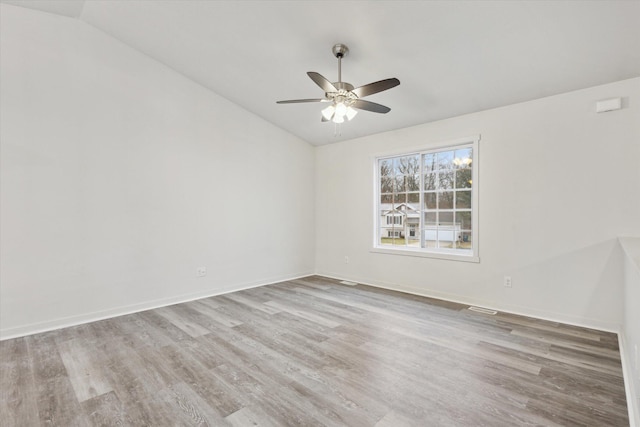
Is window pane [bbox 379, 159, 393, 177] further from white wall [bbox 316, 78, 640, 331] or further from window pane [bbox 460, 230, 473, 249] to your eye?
window pane [bbox 460, 230, 473, 249]

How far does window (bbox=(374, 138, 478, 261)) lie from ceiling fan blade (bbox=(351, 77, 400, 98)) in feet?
6.41

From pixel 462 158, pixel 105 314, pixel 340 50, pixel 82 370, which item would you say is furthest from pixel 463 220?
pixel 105 314

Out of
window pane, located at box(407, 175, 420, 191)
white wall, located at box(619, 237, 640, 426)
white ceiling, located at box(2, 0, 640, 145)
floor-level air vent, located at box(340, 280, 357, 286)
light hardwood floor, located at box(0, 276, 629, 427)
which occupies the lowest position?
floor-level air vent, located at box(340, 280, 357, 286)

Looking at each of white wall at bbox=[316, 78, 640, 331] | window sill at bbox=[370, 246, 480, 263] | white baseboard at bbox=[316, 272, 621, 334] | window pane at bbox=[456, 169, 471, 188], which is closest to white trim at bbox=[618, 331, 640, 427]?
white baseboard at bbox=[316, 272, 621, 334]

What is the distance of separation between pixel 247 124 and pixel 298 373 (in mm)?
3975

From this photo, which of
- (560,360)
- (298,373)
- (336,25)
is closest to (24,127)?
(336,25)

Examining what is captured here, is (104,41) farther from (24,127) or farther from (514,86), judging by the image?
(514,86)

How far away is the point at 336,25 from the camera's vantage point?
2.95 metres

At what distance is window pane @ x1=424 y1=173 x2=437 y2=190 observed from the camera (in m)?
4.63

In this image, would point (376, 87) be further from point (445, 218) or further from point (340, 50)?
point (445, 218)

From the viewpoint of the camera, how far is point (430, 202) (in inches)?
184

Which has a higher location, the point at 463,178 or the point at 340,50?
the point at 340,50

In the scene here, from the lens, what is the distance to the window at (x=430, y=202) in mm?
4230

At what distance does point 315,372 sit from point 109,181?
328 centimetres
